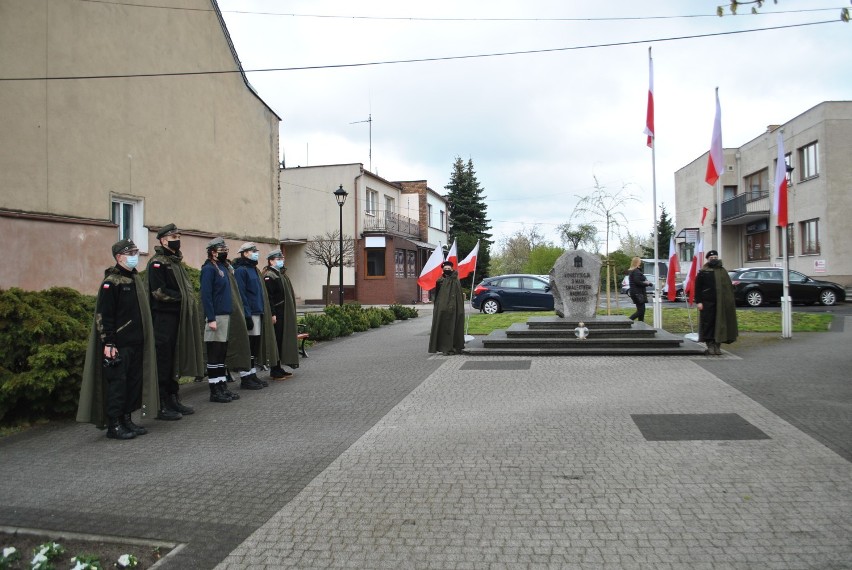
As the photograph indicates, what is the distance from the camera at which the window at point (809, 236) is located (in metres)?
32.4

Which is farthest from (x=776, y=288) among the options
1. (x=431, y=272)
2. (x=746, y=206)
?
(x=431, y=272)

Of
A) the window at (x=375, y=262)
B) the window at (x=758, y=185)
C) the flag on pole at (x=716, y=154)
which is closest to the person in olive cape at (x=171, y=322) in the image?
the flag on pole at (x=716, y=154)

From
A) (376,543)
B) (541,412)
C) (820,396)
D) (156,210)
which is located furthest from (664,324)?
(376,543)

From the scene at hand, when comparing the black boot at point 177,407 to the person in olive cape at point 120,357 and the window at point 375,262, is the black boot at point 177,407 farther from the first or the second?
the window at point 375,262

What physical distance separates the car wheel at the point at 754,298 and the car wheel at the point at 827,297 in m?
2.10

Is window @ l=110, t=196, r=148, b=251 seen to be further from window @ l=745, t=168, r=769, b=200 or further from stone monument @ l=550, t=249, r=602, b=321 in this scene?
window @ l=745, t=168, r=769, b=200

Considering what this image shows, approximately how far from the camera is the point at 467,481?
5.05m

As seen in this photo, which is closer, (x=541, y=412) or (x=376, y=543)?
(x=376, y=543)

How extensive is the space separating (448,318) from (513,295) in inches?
489

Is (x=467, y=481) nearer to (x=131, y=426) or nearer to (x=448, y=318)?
(x=131, y=426)

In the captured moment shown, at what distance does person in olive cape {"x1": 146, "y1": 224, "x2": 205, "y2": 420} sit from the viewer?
7.38 meters

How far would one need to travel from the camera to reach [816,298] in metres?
25.2

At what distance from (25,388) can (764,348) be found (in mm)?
11987

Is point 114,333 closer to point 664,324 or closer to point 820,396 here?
point 820,396
